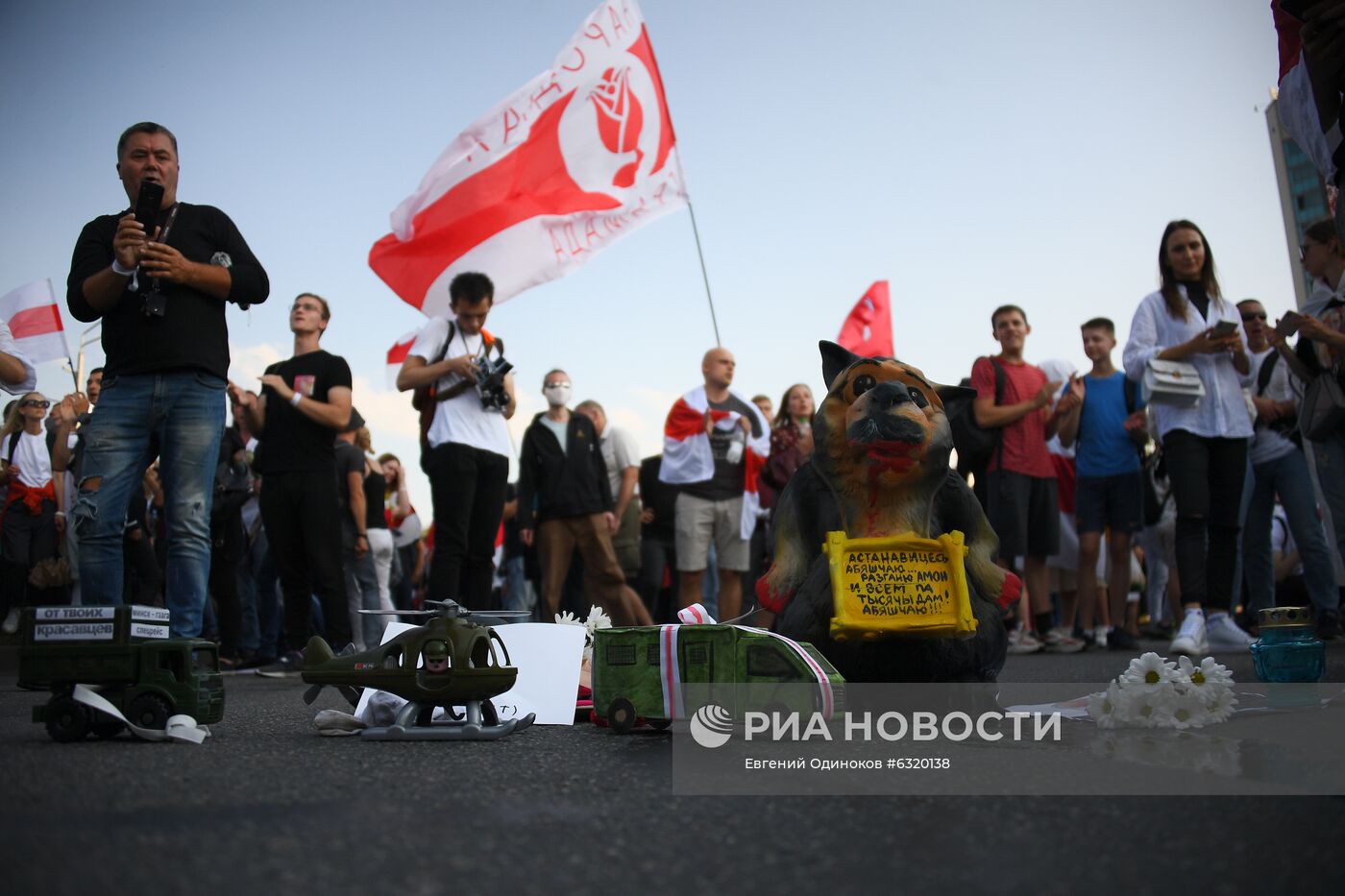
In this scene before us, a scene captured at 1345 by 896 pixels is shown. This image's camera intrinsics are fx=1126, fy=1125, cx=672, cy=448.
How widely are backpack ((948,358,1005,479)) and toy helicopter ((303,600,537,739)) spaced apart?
4.40 metres

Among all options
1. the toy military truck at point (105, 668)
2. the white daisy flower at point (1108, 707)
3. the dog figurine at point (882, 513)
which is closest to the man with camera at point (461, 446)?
the dog figurine at point (882, 513)

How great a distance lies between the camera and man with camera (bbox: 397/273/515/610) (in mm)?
5379

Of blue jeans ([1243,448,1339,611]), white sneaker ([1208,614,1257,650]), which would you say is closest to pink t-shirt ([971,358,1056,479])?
blue jeans ([1243,448,1339,611])

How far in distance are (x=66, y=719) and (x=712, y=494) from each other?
4.85 metres

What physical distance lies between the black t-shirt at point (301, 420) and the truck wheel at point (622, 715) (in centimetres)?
326

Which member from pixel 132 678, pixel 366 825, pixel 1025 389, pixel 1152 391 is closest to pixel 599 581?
pixel 1025 389

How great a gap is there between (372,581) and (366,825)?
250 inches

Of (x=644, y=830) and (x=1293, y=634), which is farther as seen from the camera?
(x=1293, y=634)

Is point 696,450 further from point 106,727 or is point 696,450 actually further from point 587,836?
point 587,836

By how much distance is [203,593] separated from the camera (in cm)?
372

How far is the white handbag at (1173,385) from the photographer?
5051mm

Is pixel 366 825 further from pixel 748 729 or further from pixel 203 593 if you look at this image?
pixel 203 593

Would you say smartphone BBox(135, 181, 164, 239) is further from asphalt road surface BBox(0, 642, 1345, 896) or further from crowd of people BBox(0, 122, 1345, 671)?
asphalt road surface BBox(0, 642, 1345, 896)

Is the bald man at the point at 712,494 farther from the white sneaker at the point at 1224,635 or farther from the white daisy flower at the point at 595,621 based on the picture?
the white daisy flower at the point at 595,621
